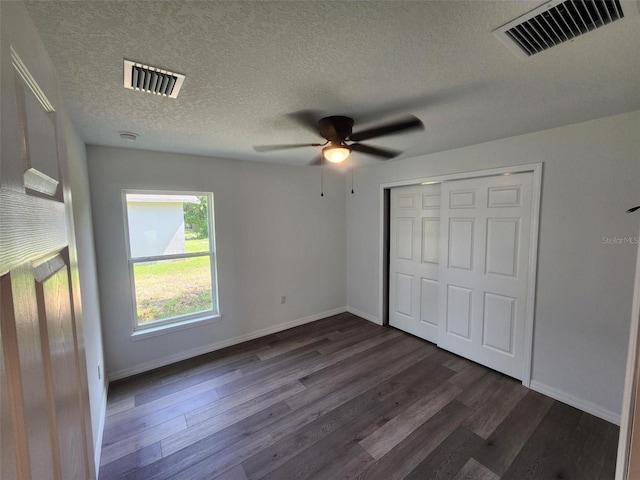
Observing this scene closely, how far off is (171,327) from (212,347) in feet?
1.83

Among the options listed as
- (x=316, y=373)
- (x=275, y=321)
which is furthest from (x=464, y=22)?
(x=275, y=321)

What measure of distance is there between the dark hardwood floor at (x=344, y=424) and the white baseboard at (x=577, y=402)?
0.21 feet

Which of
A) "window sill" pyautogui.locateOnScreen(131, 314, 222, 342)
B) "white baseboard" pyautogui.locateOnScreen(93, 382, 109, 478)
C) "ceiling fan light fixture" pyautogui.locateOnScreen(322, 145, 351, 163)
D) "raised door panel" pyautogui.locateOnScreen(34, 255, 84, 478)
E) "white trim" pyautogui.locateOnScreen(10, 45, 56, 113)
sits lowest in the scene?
"white baseboard" pyautogui.locateOnScreen(93, 382, 109, 478)

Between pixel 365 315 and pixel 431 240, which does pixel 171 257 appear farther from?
pixel 431 240

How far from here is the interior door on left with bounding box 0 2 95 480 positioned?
41 centimetres

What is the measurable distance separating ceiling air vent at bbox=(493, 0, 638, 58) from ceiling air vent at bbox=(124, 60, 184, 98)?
153 cm

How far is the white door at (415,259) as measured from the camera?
11.3 ft

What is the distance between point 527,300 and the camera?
100 inches

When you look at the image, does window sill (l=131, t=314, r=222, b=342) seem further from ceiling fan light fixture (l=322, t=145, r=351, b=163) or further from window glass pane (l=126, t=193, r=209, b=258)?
ceiling fan light fixture (l=322, t=145, r=351, b=163)

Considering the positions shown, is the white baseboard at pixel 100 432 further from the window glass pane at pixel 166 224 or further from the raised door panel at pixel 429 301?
the raised door panel at pixel 429 301

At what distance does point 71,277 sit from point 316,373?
8.08 ft

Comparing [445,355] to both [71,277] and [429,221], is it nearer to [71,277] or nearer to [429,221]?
[429,221]

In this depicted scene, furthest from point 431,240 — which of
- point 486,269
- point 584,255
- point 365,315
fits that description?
point 365,315

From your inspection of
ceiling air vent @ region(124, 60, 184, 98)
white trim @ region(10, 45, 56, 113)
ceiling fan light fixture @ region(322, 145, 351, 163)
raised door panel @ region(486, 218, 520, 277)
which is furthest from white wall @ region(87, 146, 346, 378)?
white trim @ region(10, 45, 56, 113)
